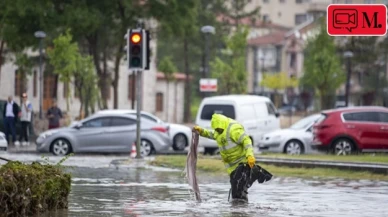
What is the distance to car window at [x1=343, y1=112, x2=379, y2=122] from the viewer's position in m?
35.2

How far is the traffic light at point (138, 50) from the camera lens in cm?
3203

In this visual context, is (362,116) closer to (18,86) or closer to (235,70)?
(235,70)

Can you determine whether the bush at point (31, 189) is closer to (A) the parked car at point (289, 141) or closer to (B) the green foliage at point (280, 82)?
(A) the parked car at point (289, 141)

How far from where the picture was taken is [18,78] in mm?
69375

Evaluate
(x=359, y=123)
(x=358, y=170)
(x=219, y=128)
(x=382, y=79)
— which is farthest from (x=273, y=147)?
(x=382, y=79)

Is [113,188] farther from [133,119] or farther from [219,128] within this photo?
[133,119]

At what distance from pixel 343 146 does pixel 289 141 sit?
242cm

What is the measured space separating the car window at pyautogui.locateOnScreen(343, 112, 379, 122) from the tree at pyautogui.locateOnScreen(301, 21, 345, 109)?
29.0m

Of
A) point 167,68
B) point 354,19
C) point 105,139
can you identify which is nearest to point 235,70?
point 167,68

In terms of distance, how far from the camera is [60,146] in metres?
37.7

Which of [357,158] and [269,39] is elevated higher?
[269,39]

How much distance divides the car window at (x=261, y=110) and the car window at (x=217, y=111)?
4.20 feet

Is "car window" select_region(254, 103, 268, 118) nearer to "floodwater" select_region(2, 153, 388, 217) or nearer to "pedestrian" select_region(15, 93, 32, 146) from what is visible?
"pedestrian" select_region(15, 93, 32, 146)

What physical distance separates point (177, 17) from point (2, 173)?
134ft
